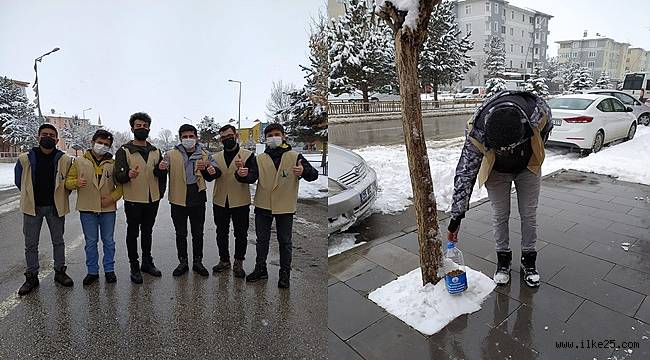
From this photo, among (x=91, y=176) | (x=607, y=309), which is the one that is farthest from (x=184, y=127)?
(x=607, y=309)

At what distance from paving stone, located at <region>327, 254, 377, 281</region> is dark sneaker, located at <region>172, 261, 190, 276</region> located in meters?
1.14

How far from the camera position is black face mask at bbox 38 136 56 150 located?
277cm

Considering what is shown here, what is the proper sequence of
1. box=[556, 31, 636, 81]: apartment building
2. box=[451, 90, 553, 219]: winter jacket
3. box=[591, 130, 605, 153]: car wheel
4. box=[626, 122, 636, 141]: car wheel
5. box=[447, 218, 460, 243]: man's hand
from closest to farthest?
box=[451, 90, 553, 219]: winter jacket
box=[447, 218, 460, 243]: man's hand
box=[591, 130, 605, 153]: car wheel
box=[626, 122, 636, 141]: car wheel
box=[556, 31, 636, 81]: apartment building

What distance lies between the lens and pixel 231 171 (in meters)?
3.12

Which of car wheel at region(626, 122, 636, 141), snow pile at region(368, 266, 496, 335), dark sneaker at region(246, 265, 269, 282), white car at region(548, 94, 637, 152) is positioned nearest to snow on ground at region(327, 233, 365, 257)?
dark sneaker at region(246, 265, 269, 282)

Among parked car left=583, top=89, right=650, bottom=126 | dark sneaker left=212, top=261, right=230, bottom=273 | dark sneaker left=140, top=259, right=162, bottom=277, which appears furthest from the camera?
parked car left=583, top=89, right=650, bottom=126

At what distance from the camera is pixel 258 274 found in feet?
10.2

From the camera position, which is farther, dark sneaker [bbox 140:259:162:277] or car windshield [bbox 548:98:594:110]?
car windshield [bbox 548:98:594:110]

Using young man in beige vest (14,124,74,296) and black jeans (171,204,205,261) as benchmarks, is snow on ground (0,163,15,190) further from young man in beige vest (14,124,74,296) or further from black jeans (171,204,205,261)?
black jeans (171,204,205,261)

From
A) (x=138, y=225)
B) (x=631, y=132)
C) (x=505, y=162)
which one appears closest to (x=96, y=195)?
(x=138, y=225)

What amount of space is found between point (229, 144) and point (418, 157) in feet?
→ 5.08

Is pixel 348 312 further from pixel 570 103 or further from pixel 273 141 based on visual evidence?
pixel 570 103

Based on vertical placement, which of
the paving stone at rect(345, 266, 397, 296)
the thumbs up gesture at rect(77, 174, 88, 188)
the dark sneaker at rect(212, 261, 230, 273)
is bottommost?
the dark sneaker at rect(212, 261, 230, 273)

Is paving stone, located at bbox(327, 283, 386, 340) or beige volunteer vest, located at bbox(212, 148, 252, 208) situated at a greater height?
beige volunteer vest, located at bbox(212, 148, 252, 208)
